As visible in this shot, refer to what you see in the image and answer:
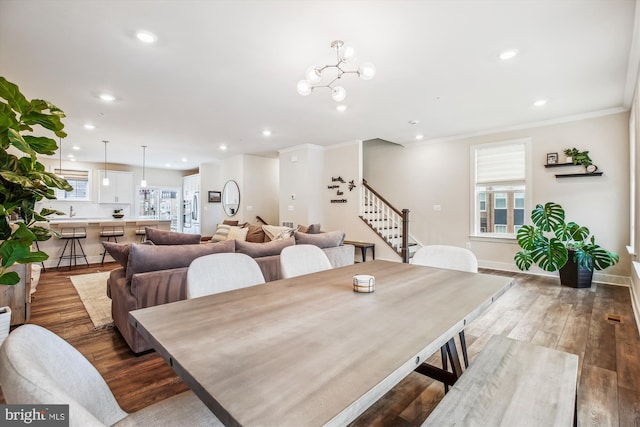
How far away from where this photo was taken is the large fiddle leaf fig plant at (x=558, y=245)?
4.31 m

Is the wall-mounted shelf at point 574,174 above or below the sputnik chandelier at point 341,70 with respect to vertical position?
below

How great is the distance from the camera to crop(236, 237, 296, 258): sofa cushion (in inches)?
126

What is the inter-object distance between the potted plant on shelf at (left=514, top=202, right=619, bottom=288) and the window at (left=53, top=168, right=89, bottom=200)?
11337 mm

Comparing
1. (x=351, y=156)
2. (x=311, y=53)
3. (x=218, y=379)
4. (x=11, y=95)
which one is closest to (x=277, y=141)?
(x=351, y=156)

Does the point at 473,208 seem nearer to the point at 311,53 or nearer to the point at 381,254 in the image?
the point at 381,254

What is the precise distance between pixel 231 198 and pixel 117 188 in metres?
4.17

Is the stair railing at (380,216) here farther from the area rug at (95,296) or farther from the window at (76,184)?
the window at (76,184)

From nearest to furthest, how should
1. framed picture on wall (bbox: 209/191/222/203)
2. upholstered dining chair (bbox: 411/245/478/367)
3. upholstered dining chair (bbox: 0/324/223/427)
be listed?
upholstered dining chair (bbox: 0/324/223/427) → upholstered dining chair (bbox: 411/245/478/367) → framed picture on wall (bbox: 209/191/222/203)

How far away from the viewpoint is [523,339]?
2.70 m

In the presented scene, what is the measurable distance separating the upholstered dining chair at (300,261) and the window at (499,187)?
474 centimetres

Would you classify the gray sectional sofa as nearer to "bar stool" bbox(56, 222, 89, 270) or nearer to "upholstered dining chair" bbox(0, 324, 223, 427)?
"upholstered dining chair" bbox(0, 324, 223, 427)

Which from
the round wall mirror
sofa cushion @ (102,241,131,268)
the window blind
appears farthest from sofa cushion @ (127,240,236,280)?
the round wall mirror

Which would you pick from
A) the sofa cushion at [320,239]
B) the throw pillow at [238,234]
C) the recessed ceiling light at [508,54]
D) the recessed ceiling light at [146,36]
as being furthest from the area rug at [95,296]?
the recessed ceiling light at [508,54]

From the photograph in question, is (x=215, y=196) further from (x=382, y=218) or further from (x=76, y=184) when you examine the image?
(x=382, y=218)
